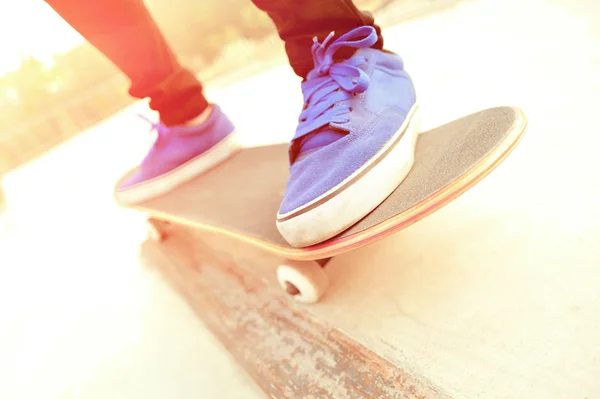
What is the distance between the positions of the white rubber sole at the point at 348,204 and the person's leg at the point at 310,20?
0.27 meters

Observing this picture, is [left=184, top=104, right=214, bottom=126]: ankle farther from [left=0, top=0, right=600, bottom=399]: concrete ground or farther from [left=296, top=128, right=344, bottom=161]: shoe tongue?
[left=296, top=128, right=344, bottom=161]: shoe tongue

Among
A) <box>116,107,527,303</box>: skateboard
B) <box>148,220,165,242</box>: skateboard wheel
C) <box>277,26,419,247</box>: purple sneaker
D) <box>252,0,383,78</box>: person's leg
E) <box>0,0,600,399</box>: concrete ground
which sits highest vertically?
<box>252,0,383,78</box>: person's leg

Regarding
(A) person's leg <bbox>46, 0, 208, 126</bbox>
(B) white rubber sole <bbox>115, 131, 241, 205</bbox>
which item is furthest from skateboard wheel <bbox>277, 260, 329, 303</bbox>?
(A) person's leg <bbox>46, 0, 208, 126</bbox>

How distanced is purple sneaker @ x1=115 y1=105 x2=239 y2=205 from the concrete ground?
26 centimetres

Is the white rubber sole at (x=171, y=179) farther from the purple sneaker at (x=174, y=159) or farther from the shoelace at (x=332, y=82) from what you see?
the shoelace at (x=332, y=82)

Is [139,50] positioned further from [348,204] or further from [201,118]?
[348,204]

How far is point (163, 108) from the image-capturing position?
1.22 metres

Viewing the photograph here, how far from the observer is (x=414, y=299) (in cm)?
65

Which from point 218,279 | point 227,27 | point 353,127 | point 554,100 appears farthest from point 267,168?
point 227,27

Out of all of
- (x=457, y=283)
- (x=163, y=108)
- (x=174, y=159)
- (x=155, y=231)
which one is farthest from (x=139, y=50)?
(x=457, y=283)

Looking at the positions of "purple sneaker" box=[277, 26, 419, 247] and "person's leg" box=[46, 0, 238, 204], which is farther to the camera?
"person's leg" box=[46, 0, 238, 204]

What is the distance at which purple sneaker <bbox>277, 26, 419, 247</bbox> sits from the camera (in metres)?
0.59

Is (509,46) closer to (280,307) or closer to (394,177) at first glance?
(394,177)

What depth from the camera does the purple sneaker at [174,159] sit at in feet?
3.96
